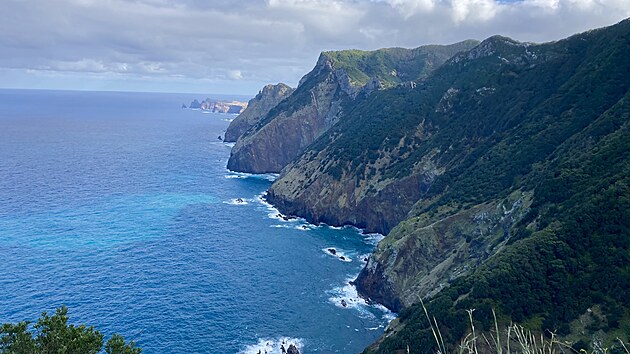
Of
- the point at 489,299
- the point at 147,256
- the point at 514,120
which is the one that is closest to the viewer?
the point at 489,299

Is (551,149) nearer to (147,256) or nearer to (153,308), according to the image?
(153,308)

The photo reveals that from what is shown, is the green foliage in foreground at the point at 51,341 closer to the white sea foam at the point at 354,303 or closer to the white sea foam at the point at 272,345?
the white sea foam at the point at 272,345

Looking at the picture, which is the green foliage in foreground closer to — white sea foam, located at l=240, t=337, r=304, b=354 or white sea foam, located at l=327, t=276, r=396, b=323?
white sea foam, located at l=240, t=337, r=304, b=354

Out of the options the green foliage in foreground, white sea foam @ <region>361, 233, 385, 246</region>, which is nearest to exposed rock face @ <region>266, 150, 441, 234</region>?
white sea foam @ <region>361, 233, 385, 246</region>

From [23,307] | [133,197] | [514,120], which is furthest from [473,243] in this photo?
[133,197]

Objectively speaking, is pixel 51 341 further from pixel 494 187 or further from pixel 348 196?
pixel 348 196

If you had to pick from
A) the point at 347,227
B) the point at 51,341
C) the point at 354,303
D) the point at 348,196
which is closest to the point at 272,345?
the point at 354,303
